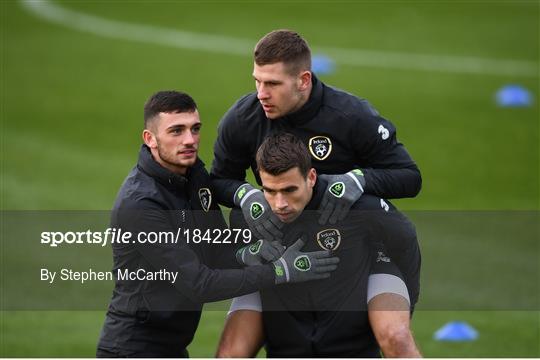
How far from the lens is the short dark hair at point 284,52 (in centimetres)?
892

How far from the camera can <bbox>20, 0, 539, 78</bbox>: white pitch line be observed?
2556 cm

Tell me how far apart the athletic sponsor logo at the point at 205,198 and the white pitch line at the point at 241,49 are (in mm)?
16789

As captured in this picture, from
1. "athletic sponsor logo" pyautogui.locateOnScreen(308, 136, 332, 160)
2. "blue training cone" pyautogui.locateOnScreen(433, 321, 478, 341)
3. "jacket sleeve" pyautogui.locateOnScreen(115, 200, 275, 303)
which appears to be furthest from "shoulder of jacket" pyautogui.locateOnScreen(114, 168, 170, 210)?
"blue training cone" pyautogui.locateOnScreen(433, 321, 478, 341)

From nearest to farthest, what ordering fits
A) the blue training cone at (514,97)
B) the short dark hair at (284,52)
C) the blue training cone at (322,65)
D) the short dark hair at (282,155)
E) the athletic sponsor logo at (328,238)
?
the short dark hair at (282,155) < the athletic sponsor logo at (328,238) < the short dark hair at (284,52) < the blue training cone at (514,97) < the blue training cone at (322,65)

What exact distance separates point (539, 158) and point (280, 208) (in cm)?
1284

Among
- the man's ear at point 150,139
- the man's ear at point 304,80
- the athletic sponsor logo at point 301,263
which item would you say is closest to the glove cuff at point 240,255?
the athletic sponsor logo at point 301,263

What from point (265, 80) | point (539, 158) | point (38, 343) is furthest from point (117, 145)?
point (265, 80)

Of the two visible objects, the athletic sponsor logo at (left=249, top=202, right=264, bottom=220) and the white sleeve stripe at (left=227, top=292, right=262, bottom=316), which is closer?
the athletic sponsor logo at (left=249, top=202, right=264, bottom=220)

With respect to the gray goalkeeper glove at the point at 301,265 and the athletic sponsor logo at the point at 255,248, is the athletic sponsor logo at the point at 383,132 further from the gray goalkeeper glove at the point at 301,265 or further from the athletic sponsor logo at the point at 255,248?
the athletic sponsor logo at the point at 255,248

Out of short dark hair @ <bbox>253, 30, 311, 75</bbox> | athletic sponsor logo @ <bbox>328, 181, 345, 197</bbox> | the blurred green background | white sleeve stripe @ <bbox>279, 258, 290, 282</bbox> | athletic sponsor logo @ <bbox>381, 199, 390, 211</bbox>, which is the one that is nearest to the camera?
white sleeve stripe @ <bbox>279, 258, 290, 282</bbox>

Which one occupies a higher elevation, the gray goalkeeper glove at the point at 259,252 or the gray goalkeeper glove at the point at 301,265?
the gray goalkeeper glove at the point at 259,252

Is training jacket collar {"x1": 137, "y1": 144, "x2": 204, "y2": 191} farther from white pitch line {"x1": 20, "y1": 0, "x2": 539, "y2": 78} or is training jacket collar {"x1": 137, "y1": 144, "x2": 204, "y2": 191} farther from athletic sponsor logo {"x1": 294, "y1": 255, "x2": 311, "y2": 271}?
white pitch line {"x1": 20, "y1": 0, "x2": 539, "y2": 78}

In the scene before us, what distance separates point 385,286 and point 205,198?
4.40 ft

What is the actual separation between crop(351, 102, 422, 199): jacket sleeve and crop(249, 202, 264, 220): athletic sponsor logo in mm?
720
